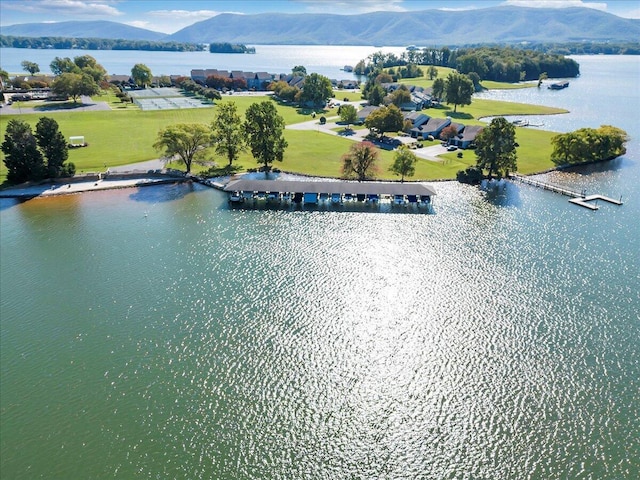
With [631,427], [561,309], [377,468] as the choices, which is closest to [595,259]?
[561,309]

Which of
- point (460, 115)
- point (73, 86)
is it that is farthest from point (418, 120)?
point (73, 86)

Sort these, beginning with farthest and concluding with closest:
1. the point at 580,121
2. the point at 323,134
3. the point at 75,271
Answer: the point at 580,121 < the point at 323,134 < the point at 75,271

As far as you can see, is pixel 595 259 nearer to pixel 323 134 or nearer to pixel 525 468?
pixel 525 468

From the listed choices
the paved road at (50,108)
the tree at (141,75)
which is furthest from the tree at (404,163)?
the tree at (141,75)

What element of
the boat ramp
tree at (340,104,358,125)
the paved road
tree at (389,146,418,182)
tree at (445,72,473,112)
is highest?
tree at (445,72,473,112)

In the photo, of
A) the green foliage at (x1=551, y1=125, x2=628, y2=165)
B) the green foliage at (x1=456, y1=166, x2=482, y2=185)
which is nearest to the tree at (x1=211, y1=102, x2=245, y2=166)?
the green foliage at (x1=456, y1=166, x2=482, y2=185)

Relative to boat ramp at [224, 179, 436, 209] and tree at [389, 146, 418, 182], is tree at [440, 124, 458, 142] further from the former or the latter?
boat ramp at [224, 179, 436, 209]
